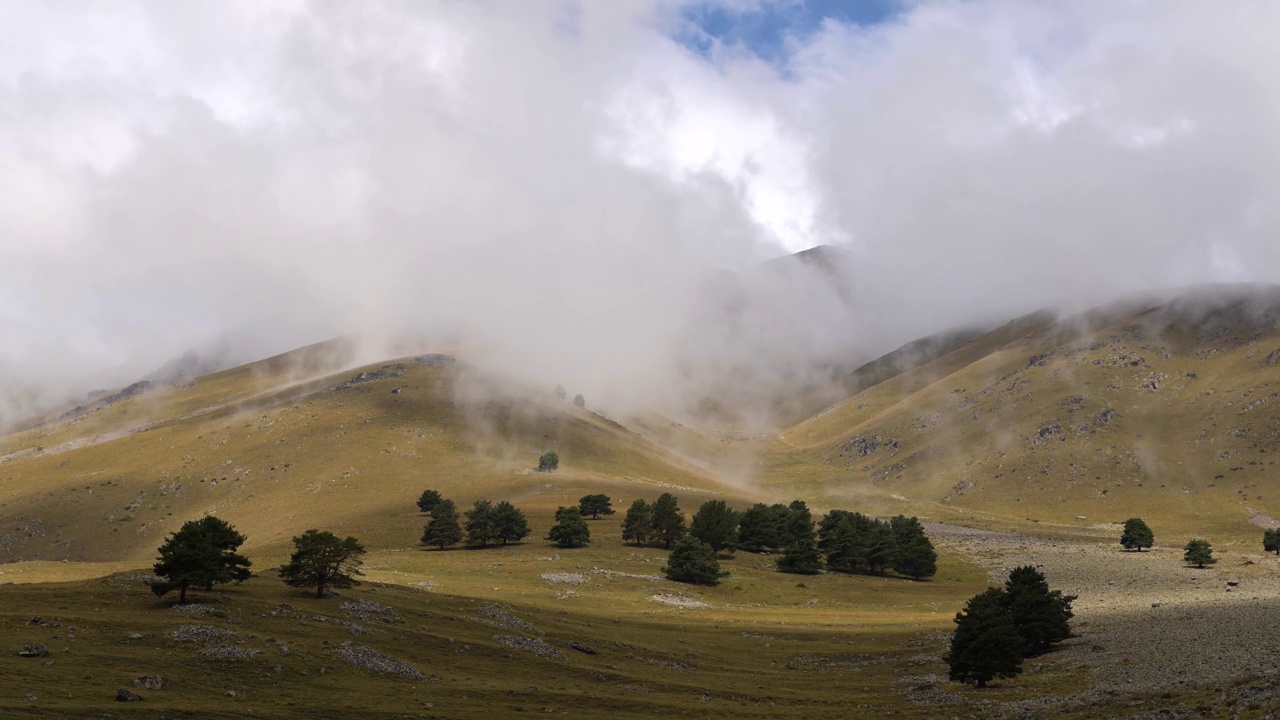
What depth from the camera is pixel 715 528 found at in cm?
13212

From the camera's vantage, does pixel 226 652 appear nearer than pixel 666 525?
Yes

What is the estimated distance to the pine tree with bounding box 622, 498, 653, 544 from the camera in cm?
13262

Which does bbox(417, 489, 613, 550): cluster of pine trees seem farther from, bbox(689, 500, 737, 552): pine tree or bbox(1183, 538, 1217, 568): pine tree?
bbox(1183, 538, 1217, 568): pine tree

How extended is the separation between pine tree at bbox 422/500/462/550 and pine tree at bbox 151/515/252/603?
67.0 metres

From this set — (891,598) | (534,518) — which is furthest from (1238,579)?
(534,518)

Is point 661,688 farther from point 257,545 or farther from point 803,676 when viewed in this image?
point 257,545

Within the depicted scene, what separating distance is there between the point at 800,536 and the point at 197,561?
3359 inches

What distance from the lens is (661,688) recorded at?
5644 centimetres

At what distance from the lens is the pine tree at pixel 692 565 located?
110 metres

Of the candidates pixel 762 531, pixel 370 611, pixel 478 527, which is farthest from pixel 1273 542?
pixel 370 611

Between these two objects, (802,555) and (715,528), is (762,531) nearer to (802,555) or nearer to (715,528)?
(715,528)

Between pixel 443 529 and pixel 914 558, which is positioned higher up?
pixel 443 529

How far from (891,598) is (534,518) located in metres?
62.1

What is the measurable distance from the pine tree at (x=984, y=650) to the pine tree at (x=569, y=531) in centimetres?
Answer: 7437
